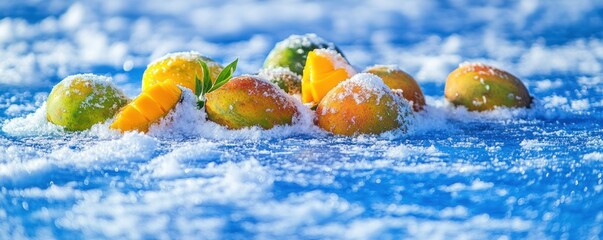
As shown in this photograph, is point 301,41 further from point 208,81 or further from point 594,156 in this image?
point 594,156

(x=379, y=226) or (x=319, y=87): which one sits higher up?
(x=319, y=87)

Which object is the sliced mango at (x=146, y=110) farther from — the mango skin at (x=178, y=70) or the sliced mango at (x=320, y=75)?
the sliced mango at (x=320, y=75)

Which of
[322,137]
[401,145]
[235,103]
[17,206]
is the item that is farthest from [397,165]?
[17,206]

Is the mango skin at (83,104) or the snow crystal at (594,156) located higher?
the snow crystal at (594,156)

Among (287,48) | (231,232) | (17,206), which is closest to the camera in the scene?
(231,232)

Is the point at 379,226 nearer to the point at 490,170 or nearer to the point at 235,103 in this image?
the point at 490,170

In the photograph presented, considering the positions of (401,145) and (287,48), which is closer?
(401,145)

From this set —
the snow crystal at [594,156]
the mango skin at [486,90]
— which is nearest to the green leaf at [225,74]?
the mango skin at [486,90]
